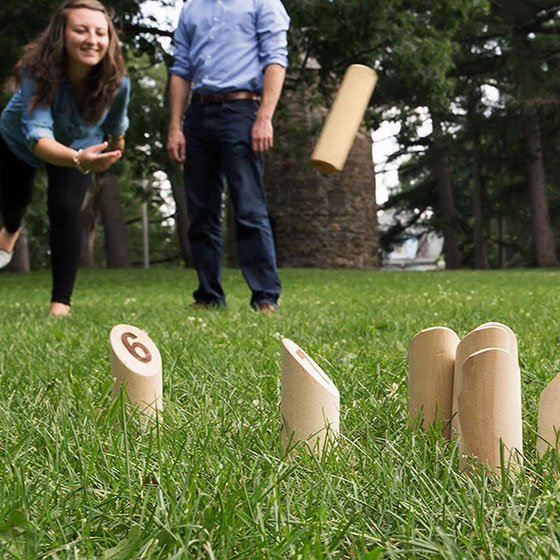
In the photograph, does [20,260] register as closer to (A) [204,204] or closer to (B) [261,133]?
(A) [204,204]

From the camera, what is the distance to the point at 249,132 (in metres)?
4.43

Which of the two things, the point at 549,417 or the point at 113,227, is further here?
the point at 113,227

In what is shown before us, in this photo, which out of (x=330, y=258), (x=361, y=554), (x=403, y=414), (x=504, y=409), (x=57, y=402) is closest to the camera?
(x=361, y=554)

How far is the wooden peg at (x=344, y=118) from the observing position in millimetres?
3373

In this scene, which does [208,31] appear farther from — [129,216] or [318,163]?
[129,216]

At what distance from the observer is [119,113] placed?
4207mm

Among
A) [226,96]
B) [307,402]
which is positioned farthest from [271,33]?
[307,402]

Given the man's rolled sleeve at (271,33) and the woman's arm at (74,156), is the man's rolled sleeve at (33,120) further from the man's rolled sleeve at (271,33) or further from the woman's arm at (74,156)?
the man's rolled sleeve at (271,33)

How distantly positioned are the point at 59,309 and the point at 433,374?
3.32 meters

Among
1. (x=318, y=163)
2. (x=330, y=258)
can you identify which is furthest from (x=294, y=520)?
(x=330, y=258)

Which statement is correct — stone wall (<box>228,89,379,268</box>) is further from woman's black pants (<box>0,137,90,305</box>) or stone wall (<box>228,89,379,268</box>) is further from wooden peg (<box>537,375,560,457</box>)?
wooden peg (<box>537,375,560,457</box>)

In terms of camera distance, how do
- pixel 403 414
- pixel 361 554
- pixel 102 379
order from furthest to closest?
pixel 102 379 → pixel 403 414 → pixel 361 554

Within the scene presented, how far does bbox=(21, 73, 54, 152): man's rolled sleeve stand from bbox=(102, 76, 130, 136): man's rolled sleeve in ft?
1.37

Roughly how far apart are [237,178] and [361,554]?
11.9 ft
